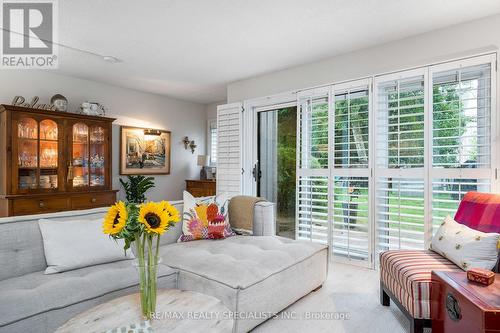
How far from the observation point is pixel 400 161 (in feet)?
9.73

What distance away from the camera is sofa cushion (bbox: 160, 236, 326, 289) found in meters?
1.90

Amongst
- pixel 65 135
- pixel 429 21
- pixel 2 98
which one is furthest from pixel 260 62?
pixel 2 98

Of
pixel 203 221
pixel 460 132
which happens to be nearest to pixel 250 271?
pixel 203 221

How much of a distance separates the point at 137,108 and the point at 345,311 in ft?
14.3

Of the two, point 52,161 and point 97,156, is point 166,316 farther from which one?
point 97,156

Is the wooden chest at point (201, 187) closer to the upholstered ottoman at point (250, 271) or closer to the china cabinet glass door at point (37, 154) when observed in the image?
the china cabinet glass door at point (37, 154)

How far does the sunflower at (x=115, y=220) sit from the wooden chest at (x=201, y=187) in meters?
3.89

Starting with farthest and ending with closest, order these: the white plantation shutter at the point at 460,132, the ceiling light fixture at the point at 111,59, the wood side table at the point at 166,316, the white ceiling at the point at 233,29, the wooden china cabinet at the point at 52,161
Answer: the ceiling light fixture at the point at 111,59 → the wooden china cabinet at the point at 52,161 → the white plantation shutter at the point at 460,132 → the white ceiling at the point at 233,29 → the wood side table at the point at 166,316

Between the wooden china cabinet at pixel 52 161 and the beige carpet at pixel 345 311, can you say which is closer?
the beige carpet at pixel 345 311

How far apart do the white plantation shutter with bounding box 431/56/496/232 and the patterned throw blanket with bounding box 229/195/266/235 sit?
1.68 m

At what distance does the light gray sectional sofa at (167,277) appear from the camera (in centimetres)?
149

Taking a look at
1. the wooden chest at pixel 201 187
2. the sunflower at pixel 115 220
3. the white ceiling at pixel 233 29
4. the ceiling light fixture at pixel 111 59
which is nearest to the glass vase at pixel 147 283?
the sunflower at pixel 115 220

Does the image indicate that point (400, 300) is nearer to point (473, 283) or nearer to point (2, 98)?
point (473, 283)

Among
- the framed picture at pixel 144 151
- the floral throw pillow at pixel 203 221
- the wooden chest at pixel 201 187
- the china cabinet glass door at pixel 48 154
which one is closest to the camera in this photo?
the floral throw pillow at pixel 203 221
